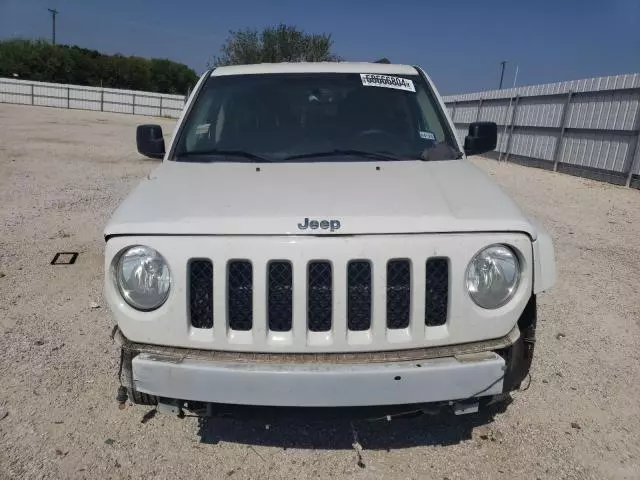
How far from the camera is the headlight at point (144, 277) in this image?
211 cm

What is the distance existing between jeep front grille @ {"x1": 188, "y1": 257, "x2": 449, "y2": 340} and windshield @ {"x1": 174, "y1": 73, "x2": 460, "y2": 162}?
44.8 inches

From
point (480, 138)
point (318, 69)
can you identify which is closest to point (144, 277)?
point (318, 69)

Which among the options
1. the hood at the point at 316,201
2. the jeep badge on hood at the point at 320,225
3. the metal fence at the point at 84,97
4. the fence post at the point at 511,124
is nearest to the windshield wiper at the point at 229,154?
the hood at the point at 316,201

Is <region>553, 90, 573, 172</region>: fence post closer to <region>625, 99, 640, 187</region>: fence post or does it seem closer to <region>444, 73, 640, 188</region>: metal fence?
<region>444, 73, 640, 188</region>: metal fence

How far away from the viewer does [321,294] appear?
2.10 metres

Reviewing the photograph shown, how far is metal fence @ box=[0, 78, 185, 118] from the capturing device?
39.4 meters

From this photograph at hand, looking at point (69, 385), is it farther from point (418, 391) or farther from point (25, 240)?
point (25, 240)

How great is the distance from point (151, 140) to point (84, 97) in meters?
41.8

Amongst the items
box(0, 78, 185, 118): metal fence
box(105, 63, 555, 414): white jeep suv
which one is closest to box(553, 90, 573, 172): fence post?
box(105, 63, 555, 414): white jeep suv

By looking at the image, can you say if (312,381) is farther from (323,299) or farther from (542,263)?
(542,263)

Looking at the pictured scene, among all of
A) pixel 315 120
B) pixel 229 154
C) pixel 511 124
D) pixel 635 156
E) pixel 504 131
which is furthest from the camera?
pixel 504 131

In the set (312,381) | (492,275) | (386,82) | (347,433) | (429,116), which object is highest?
(386,82)

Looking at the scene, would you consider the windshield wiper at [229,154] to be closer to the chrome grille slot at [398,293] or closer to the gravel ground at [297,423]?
the chrome grille slot at [398,293]

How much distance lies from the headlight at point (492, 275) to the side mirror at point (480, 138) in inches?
71.4
